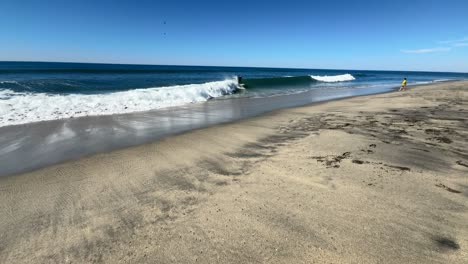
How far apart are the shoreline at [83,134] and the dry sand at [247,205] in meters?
0.62

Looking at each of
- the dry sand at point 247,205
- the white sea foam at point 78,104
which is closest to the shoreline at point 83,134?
the dry sand at point 247,205

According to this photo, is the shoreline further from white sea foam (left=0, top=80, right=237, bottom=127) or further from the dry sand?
white sea foam (left=0, top=80, right=237, bottom=127)

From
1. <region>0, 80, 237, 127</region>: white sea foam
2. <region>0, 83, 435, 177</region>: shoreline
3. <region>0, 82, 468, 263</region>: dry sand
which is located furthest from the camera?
<region>0, 80, 237, 127</region>: white sea foam

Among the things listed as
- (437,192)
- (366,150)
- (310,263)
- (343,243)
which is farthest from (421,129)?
(310,263)

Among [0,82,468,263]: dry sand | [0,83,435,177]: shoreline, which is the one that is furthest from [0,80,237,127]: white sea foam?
[0,82,468,263]: dry sand

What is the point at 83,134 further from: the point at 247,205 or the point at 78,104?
the point at 247,205

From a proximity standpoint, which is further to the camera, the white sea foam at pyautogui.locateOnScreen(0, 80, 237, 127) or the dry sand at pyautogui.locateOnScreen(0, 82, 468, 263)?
the white sea foam at pyautogui.locateOnScreen(0, 80, 237, 127)

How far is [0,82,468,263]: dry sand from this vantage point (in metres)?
2.48

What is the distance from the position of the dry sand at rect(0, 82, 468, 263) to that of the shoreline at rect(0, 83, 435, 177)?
62 cm

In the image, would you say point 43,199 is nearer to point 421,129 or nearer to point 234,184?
point 234,184

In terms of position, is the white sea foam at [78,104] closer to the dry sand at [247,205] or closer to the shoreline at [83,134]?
the shoreline at [83,134]

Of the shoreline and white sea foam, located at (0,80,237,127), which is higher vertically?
white sea foam, located at (0,80,237,127)

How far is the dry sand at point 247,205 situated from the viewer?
2.48 metres

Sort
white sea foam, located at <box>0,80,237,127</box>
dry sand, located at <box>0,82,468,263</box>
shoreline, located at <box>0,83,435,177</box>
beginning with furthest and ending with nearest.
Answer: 1. white sea foam, located at <box>0,80,237,127</box>
2. shoreline, located at <box>0,83,435,177</box>
3. dry sand, located at <box>0,82,468,263</box>
